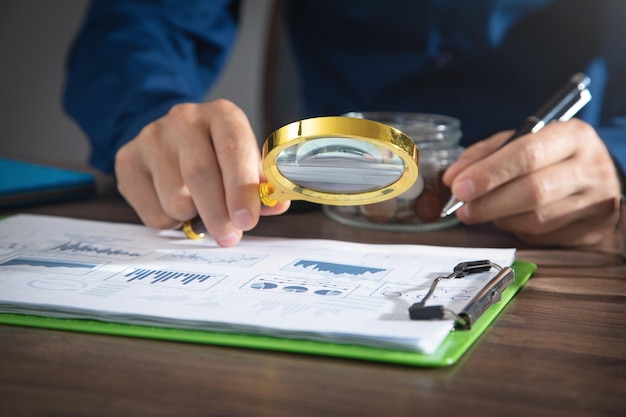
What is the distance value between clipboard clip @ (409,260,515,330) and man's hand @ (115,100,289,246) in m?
0.21

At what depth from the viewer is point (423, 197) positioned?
0.87 meters

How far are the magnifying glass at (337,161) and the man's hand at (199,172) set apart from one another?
30 mm

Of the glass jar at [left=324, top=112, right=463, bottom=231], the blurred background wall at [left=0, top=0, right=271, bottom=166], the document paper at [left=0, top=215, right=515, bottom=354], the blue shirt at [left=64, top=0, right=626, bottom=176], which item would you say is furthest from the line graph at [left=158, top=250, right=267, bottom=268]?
the blurred background wall at [left=0, top=0, right=271, bottom=166]

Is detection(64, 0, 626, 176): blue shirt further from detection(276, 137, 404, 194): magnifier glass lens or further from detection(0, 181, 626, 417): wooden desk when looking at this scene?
detection(0, 181, 626, 417): wooden desk

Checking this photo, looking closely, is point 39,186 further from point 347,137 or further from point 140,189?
point 347,137

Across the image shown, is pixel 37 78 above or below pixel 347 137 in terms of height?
below

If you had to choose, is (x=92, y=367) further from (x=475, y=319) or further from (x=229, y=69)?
(x=229, y=69)

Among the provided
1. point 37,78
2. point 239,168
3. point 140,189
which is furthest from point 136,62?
point 37,78

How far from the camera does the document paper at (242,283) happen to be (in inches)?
20.7

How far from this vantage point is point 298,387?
0.46 meters

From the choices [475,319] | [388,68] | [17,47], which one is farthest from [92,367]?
[17,47]

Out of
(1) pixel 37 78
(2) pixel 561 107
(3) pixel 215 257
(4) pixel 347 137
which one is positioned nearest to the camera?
(4) pixel 347 137

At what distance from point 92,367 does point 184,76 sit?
971mm

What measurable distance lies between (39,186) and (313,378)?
0.67 meters
